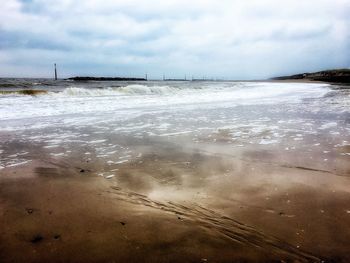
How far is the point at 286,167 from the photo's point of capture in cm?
438

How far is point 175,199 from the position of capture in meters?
3.29

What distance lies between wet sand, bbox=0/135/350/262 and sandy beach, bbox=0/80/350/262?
0.01 metres

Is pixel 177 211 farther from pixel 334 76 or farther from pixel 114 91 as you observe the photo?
pixel 334 76

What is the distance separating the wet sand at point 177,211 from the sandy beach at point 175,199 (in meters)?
0.01

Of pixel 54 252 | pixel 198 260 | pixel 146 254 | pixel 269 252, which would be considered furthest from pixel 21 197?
pixel 269 252

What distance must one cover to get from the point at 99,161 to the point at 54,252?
2.45 metres

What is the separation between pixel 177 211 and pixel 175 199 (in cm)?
29

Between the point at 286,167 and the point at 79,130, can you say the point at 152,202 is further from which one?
the point at 79,130

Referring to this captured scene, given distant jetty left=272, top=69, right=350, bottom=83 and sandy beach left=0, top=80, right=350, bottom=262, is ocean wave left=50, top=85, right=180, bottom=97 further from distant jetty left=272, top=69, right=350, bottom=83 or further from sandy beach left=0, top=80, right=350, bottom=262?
distant jetty left=272, top=69, right=350, bottom=83

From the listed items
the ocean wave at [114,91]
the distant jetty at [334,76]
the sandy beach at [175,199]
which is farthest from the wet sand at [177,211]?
the distant jetty at [334,76]

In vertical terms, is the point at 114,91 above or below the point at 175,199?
above

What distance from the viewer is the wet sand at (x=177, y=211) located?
2352 millimetres

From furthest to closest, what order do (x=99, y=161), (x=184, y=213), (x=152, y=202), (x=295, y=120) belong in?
(x=295, y=120), (x=99, y=161), (x=152, y=202), (x=184, y=213)

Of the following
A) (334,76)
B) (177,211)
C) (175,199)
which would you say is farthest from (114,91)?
(334,76)
